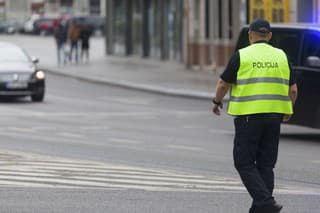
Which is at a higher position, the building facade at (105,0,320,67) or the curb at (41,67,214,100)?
the building facade at (105,0,320,67)

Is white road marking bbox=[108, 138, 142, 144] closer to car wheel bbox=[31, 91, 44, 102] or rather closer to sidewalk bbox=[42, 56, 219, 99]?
car wheel bbox=[31, 91, 44, 102]

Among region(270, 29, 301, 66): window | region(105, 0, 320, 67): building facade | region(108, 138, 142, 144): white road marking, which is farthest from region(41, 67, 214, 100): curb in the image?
region(108, 138, 142, 144): white road marking

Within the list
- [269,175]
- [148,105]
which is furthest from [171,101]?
[269,175]

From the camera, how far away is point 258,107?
8633 millimetres

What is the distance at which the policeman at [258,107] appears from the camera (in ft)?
28.2

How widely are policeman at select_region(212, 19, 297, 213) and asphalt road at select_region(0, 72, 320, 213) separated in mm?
1188

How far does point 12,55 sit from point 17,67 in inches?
47.8

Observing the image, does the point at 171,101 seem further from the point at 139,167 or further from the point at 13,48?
the point at 139,167

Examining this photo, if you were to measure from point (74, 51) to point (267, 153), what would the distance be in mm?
38866

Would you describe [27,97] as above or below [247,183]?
below

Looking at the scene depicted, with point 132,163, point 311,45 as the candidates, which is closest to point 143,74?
point 311,45

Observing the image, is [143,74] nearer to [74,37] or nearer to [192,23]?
[192,23]

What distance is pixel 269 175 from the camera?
8727 mm

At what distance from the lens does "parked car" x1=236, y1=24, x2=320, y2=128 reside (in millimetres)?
16562
